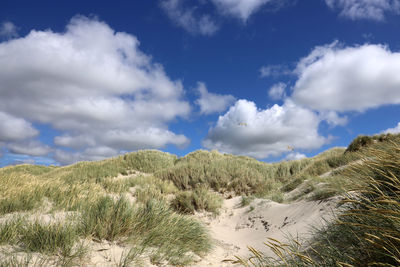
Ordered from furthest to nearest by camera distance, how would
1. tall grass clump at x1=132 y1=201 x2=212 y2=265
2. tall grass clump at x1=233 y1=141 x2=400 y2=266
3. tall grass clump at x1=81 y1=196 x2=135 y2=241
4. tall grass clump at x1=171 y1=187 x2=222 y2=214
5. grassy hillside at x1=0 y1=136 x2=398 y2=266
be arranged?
tall grass clump at x1=171 y1=187 x2=222 y2=214 → tall grass clump at x1=132 y1=201 x2=212 y2=265 → tall grass clump at x1=81 y1=196 x2=135 y2=241 → grassy hillside at x1=0 y1=136 x2=398 y2=266 → tall grass clump at x1=233 y1=141 x2=400 y2=266

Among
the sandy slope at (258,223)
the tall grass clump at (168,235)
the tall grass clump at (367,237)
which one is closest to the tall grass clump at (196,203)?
A: the sandy slope at (258,223)

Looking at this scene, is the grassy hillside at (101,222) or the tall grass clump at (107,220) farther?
the tall grass clump at (107,220)

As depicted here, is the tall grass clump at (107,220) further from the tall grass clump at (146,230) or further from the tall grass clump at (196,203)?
the tall grass clump at (196,203)

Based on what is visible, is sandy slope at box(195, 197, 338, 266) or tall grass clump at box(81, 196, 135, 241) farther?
sandy slope at box(195, 197, 338, 266)

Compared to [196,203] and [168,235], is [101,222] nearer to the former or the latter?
[168,235]

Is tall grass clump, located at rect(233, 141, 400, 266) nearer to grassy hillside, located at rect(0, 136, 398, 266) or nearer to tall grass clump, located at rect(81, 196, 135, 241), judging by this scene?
grassy hillside, located at rect(0, 136, 398, 266)

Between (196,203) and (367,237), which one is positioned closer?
(367,237)

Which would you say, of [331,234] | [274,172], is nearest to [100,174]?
[274,172]

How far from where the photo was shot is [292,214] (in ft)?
21.4

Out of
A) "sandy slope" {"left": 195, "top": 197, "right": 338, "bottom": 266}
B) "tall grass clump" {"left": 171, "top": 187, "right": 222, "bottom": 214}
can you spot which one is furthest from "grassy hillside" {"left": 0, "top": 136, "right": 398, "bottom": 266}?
"sandy slope" {"left": 195, "top": 197, "right": 338, "bottom": 266}

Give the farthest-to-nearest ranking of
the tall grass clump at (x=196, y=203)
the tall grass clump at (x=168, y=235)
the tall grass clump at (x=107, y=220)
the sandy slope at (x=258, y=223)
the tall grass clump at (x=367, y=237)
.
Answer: the tall grass clump at (x=196, y=203)
the sandy slope at (x=258, y=223)
the tall grass clump at (x=168, y=235)
the tall grass clump at (x=107, y=220)
the tall grass clump at (x=367, y=237)

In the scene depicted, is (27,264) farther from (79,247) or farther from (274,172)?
(274,172)

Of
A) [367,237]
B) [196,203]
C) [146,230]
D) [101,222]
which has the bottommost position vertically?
[367,237]

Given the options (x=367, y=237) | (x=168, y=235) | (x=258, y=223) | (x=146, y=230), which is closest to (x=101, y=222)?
(x=146, y=230)
